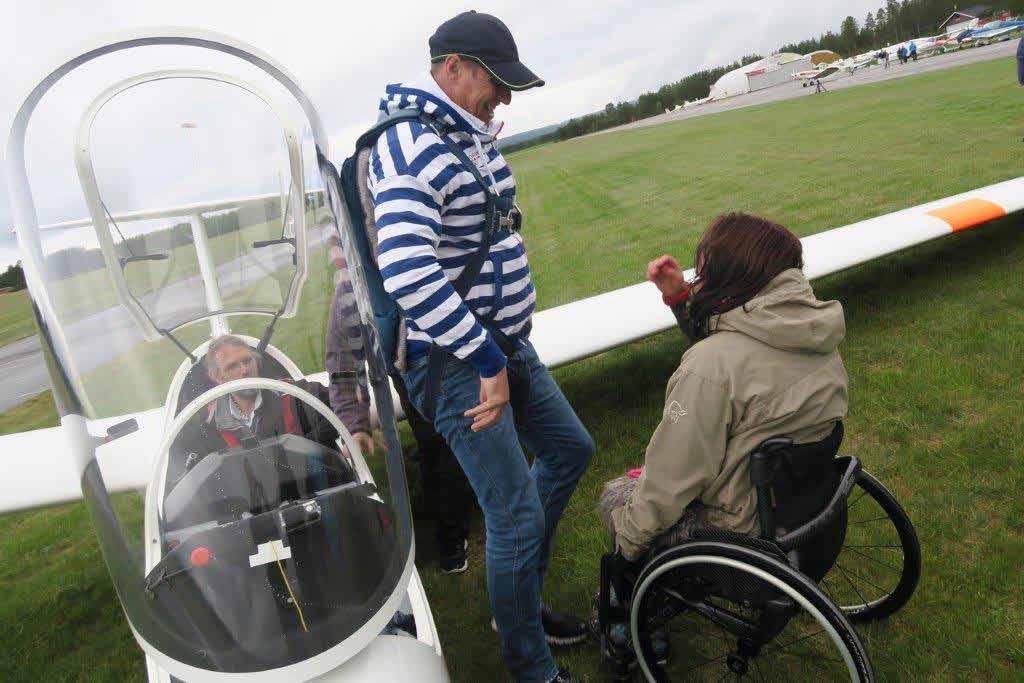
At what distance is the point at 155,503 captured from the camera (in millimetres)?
1456

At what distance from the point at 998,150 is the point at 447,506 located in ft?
31.9

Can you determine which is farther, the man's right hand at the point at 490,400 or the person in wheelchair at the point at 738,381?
the man's right hand at the point at 490,400

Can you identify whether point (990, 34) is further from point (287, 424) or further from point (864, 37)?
point (287, 424)

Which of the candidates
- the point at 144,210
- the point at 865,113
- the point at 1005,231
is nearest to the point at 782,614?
the point at 144,210

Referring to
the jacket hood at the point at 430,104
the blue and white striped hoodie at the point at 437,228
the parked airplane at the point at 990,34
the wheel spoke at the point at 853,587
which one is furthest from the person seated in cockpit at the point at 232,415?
the parked airplane at the point at 990,34

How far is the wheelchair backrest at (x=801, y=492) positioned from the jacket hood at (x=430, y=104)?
1.13m

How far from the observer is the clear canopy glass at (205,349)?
4.54 ft

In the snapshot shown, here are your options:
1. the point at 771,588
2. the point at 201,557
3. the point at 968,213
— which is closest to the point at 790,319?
the point at 771,588

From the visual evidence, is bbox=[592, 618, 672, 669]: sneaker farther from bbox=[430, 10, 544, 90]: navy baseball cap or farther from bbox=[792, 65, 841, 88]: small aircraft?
bbox=[792, 65, 841, 88]: small aircraft

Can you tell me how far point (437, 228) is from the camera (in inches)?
66.2

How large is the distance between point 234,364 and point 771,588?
4.62 ft

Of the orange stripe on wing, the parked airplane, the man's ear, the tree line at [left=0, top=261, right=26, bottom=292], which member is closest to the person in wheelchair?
the man's ear

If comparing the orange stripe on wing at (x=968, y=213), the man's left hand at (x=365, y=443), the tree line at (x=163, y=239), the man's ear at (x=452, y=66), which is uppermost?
the man's ear at (x=452, y=66)

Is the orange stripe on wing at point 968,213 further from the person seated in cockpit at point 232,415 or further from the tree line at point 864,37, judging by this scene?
the tree line at point 864,37
